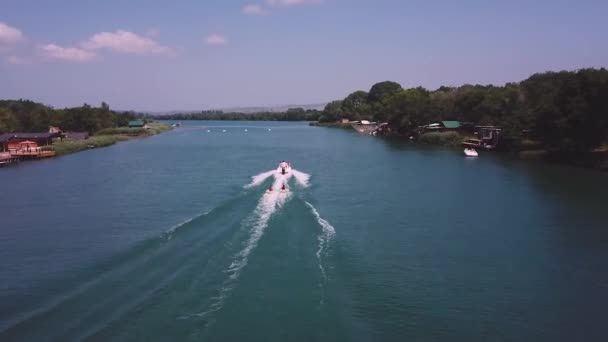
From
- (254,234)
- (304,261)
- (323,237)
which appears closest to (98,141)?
(254,234)

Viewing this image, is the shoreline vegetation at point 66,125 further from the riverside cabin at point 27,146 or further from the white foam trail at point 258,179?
the white foam trail at point 258,179

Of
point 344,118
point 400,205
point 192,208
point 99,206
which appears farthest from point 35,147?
point 344,118

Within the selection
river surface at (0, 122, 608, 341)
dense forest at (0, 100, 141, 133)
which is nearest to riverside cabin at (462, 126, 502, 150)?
river surface at (0, 122, 608, 341)

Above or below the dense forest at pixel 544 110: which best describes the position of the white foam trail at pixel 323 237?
below

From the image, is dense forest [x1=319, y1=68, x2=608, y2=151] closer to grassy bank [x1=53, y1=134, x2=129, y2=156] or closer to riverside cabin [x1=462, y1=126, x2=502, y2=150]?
riverside cabin [x1=462, y1=126, x2=502, y2=150]

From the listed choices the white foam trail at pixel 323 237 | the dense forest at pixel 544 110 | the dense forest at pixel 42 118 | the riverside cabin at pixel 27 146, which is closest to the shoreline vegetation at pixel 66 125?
the dense forest at pixel 42 118

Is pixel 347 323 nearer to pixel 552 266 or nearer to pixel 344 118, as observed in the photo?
pixel 552 266

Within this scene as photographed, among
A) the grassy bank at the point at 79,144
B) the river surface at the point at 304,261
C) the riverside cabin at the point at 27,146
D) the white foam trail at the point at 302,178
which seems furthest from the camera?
the grassy bank at the point at 79,144
